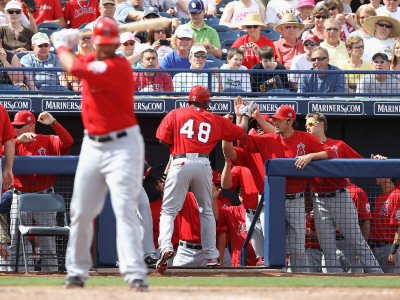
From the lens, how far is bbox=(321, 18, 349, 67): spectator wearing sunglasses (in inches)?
473

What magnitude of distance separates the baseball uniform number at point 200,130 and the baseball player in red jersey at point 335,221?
1236 mm

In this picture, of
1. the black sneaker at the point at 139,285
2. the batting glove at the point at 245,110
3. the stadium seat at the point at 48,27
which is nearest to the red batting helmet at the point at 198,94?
the batting glove at the point at 245,110

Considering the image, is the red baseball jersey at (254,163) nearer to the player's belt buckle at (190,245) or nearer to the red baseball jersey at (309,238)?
the red baseball jersey at (309,238)

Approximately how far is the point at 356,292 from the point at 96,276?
9.56 feet

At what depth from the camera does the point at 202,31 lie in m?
12.5

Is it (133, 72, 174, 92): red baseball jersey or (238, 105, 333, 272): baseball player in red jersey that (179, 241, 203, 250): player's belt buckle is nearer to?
(238, 105, 333, 272): baseball player in red jersey

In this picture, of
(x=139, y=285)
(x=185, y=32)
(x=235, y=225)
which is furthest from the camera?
(x=185, y=32)

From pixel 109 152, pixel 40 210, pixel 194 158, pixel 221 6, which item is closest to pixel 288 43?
pixel 221 6

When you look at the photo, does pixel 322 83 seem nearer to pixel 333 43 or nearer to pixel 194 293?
pixel 333 43

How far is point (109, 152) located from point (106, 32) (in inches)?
32.2

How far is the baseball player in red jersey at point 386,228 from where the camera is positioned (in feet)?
29.6

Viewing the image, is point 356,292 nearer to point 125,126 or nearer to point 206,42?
point 125,126

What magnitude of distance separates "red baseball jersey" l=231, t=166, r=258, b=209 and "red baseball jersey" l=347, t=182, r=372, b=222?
3.42 ft

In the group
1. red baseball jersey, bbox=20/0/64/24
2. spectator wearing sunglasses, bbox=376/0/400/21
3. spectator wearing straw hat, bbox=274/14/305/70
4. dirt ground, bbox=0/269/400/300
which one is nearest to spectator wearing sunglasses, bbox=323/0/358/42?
spectator wearing sunglasses, bbox=376/0/400/21
